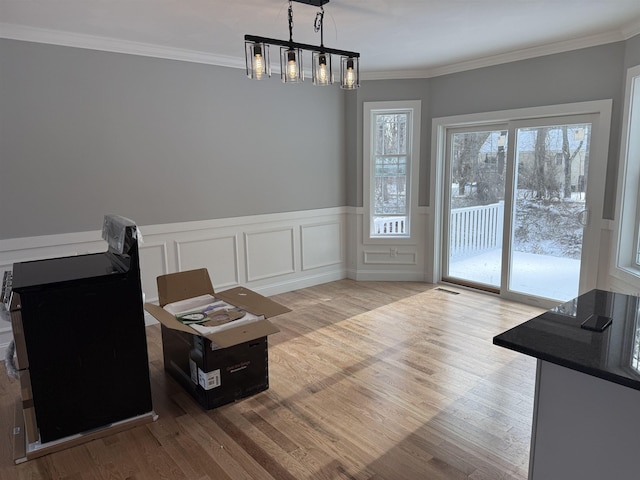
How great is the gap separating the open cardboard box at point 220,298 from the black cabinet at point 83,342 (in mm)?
290

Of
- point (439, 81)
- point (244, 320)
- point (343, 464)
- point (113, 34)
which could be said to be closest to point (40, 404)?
point (244, 320)

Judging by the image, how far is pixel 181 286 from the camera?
3252mm

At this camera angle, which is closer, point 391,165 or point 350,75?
point 350,75

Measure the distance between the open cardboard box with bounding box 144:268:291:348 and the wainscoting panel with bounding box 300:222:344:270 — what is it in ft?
6.61

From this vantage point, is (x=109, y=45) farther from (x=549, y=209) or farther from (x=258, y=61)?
(x=549, y=209)

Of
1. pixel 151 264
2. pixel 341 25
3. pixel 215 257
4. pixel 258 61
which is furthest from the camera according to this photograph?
pixel 215 257

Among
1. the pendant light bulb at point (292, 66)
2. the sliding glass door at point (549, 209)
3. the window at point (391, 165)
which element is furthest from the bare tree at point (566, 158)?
the pendant light bulb at point (292, 66)

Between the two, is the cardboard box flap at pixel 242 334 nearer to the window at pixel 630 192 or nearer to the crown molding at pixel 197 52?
the crown molding at pixel 197 52

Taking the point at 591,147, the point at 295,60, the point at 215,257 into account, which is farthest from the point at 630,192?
the point at 215,257

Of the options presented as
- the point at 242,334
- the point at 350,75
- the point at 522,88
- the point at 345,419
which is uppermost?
the point at 522,88

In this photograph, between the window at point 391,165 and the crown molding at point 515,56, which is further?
the window at point 391,165

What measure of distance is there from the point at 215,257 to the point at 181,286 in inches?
52.0

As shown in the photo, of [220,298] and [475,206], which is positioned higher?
[475,206]

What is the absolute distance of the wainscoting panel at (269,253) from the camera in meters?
4.86
